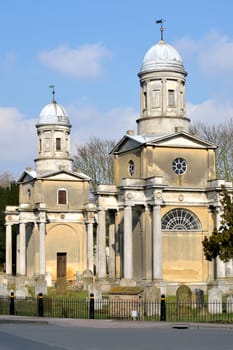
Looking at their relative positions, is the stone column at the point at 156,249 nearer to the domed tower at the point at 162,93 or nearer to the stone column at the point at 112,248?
the stone column at the point at 112,248

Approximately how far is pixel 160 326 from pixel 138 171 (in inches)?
964

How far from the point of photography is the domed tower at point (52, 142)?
64.2 meters

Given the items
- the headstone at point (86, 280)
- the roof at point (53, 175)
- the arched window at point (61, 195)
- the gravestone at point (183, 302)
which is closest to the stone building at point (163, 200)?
the headstone at point (86, 280)

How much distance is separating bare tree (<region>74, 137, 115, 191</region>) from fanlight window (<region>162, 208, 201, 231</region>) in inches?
1008

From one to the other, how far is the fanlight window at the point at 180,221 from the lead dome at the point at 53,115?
21466 mm

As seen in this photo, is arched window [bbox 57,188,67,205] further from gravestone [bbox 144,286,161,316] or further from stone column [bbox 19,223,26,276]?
gravestone [bbox 144,286,161,316]

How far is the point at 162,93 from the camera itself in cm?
4869

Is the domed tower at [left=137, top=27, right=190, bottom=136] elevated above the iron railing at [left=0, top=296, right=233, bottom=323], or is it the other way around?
the domed tower at [left=137, top=27, right=190, bottom=136]

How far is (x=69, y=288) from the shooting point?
51688 millimetres

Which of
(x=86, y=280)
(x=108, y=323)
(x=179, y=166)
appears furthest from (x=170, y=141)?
(x=108, y=323)

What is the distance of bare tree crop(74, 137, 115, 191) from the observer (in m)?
72.8

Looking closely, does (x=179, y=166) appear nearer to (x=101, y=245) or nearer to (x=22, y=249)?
(x=101, y=245)

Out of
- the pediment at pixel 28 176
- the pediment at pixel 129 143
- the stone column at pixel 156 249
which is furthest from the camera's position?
the pediment at pixel 28 176

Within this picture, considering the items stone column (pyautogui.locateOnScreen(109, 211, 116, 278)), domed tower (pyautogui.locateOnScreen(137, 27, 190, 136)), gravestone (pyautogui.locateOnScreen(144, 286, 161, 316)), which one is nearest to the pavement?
gravestone (pyautogui.locateOnScreen(144, 286, 161, 316))
